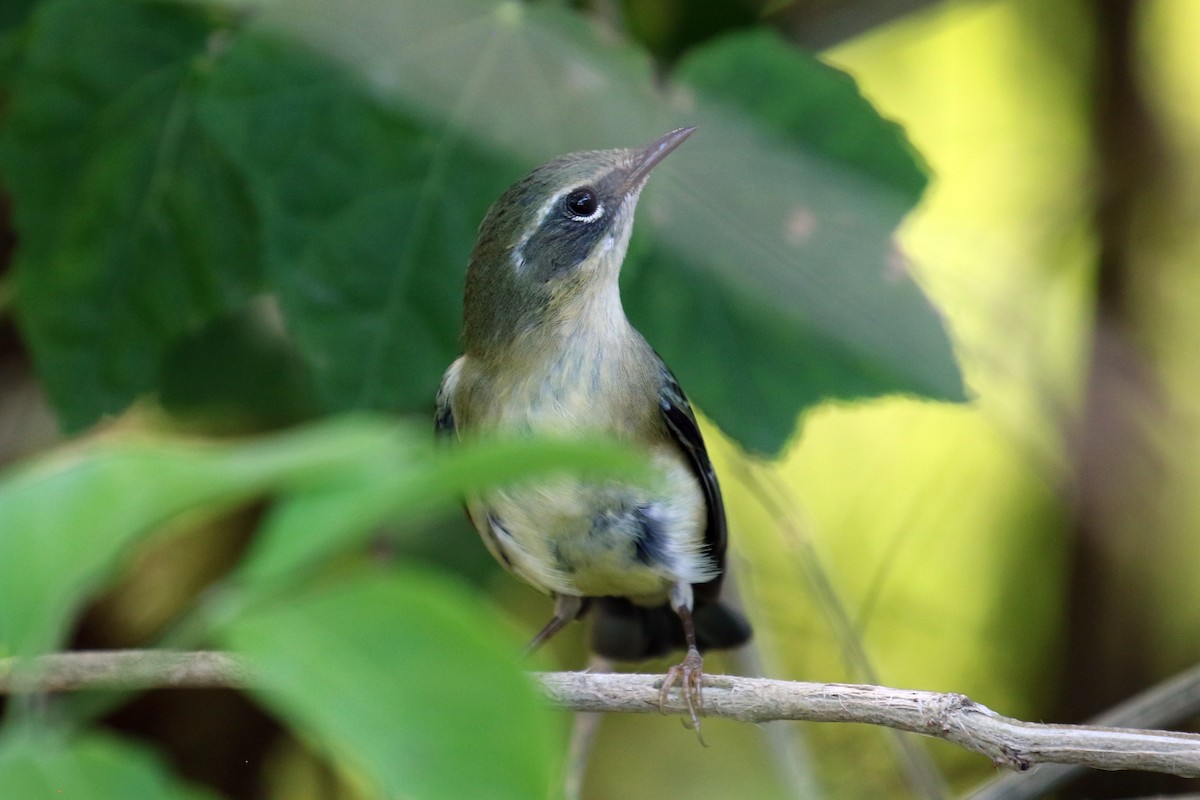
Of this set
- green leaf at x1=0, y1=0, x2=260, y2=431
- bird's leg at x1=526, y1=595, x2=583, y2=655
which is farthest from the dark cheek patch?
bird's leg at x1=526, y1=595, x2=583, y2=655

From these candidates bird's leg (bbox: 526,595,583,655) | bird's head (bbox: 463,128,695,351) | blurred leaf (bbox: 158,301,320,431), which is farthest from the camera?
blurred leaf (bbox: 158,301,320,431)

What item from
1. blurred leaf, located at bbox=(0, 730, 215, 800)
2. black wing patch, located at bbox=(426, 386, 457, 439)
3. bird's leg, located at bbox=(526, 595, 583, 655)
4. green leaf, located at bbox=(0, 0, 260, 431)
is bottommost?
bird's leg, located at bbox=(526, 595, 583, 655)

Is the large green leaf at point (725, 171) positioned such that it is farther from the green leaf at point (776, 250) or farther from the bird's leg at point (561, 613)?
the bird's leg at point (561, 613)

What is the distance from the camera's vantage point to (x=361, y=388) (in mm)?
3689

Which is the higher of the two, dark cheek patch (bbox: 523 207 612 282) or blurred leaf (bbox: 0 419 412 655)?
blurred leaf (bbox: 0 419 412 655)

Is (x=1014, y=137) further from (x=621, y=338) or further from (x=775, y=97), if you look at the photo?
(x=621, y=338)

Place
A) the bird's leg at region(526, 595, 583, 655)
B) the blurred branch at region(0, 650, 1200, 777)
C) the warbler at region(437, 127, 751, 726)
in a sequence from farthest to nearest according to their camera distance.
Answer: the bird's leg at region(526, 595, 583, 655) → the warbler at region(437, 127, 751, 726) → the blurred branch at region(0, 650, 1200, 777)

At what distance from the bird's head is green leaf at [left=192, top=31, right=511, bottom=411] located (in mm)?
161

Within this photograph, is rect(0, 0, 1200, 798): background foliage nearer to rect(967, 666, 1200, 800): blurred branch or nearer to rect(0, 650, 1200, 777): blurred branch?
rect(0, 650, 1200, 777): blurred branch

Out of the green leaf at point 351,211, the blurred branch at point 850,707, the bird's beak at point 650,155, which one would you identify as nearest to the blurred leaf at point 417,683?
the blurred branch at point 850,707

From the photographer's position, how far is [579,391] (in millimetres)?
3684

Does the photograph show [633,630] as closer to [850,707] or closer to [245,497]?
[850,707]

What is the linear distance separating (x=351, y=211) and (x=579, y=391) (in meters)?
0.90

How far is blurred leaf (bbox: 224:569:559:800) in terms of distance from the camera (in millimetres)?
811
